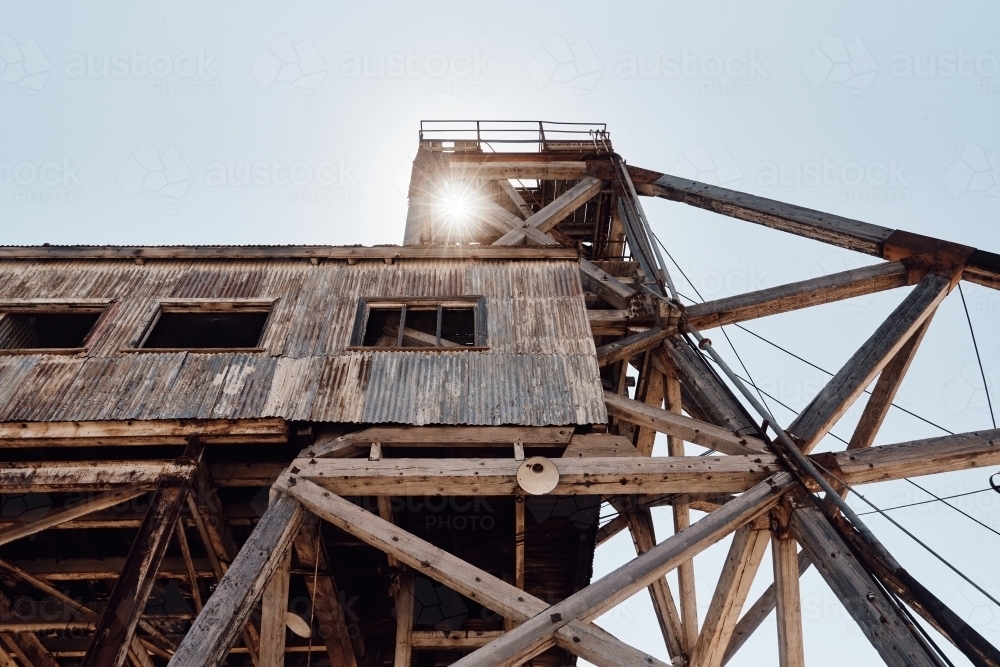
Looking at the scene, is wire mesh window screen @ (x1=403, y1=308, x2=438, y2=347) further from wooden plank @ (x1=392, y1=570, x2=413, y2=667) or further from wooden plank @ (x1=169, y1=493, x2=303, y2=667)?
wooden plank @ (x1=169, y1=493, x2=303, y2=667)

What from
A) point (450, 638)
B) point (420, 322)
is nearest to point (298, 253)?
point (420, 322)

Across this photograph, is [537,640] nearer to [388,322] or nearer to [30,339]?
[388,322]

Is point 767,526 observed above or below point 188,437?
below

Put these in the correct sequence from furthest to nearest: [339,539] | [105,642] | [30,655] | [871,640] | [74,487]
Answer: [30,655] < [339,539] < [74,487] < [105,642] < [871,640]

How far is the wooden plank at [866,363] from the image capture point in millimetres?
6652

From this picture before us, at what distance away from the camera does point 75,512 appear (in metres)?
6.43

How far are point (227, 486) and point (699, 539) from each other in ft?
16.8

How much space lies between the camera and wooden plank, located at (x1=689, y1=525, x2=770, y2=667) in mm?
6078

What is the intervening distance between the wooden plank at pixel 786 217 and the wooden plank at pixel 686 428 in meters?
4.32

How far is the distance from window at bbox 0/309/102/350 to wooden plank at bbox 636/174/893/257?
9.49 meters

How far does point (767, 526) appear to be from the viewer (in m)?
6.12

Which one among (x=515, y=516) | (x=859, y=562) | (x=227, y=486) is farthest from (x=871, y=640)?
(x=227, y=486)

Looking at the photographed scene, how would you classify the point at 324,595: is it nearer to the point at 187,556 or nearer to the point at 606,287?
the point at 187,556

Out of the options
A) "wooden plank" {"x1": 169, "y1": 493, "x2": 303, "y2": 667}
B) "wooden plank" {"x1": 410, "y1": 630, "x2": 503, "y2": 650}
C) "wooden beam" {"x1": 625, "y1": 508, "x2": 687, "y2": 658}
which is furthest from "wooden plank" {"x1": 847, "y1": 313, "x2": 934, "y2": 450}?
"wooden plank" {"x1": 169, "y1": 493, "x2": 303, "y2": 667}
